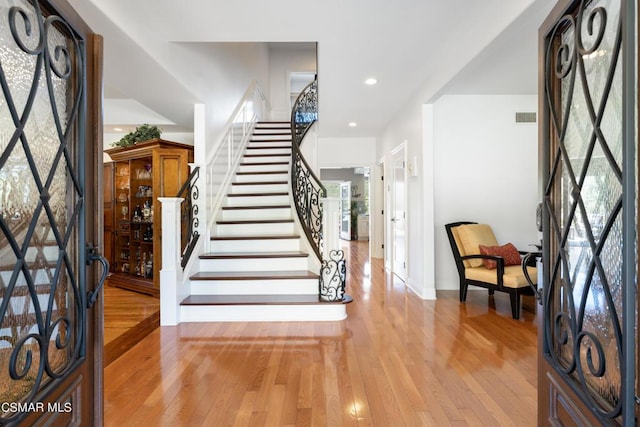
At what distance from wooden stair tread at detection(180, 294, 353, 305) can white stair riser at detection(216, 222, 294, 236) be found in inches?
45.5

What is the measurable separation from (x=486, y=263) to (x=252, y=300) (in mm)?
2731

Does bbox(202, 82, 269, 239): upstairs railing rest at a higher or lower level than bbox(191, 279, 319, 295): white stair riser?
higher

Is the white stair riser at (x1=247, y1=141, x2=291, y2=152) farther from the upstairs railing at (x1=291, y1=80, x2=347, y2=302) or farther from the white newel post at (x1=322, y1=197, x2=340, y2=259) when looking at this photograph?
the white newel post at (x1=322, y1=197, x2=340, y2=259)

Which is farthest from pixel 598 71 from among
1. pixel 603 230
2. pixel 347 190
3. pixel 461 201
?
pixel 347 190

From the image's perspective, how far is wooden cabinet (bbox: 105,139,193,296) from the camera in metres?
4.34

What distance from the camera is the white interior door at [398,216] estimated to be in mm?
5281

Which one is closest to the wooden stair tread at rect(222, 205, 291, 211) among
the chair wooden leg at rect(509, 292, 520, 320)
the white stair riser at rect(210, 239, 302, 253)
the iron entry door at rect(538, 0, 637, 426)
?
the white stair riser at rect(210, 239, 302, 253)

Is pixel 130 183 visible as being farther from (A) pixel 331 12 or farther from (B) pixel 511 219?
(B) pixel 511 219

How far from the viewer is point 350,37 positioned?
3.10 metres

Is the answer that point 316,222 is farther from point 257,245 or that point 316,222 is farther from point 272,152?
point 272,152

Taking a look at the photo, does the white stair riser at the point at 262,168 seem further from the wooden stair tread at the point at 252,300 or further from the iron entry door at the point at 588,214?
the iron entry door at the point at 588,214

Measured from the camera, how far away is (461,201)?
4652 millimetres

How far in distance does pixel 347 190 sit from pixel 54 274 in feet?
39.4

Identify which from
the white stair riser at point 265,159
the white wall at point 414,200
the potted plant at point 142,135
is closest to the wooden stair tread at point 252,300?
the white wall at point 414,200
